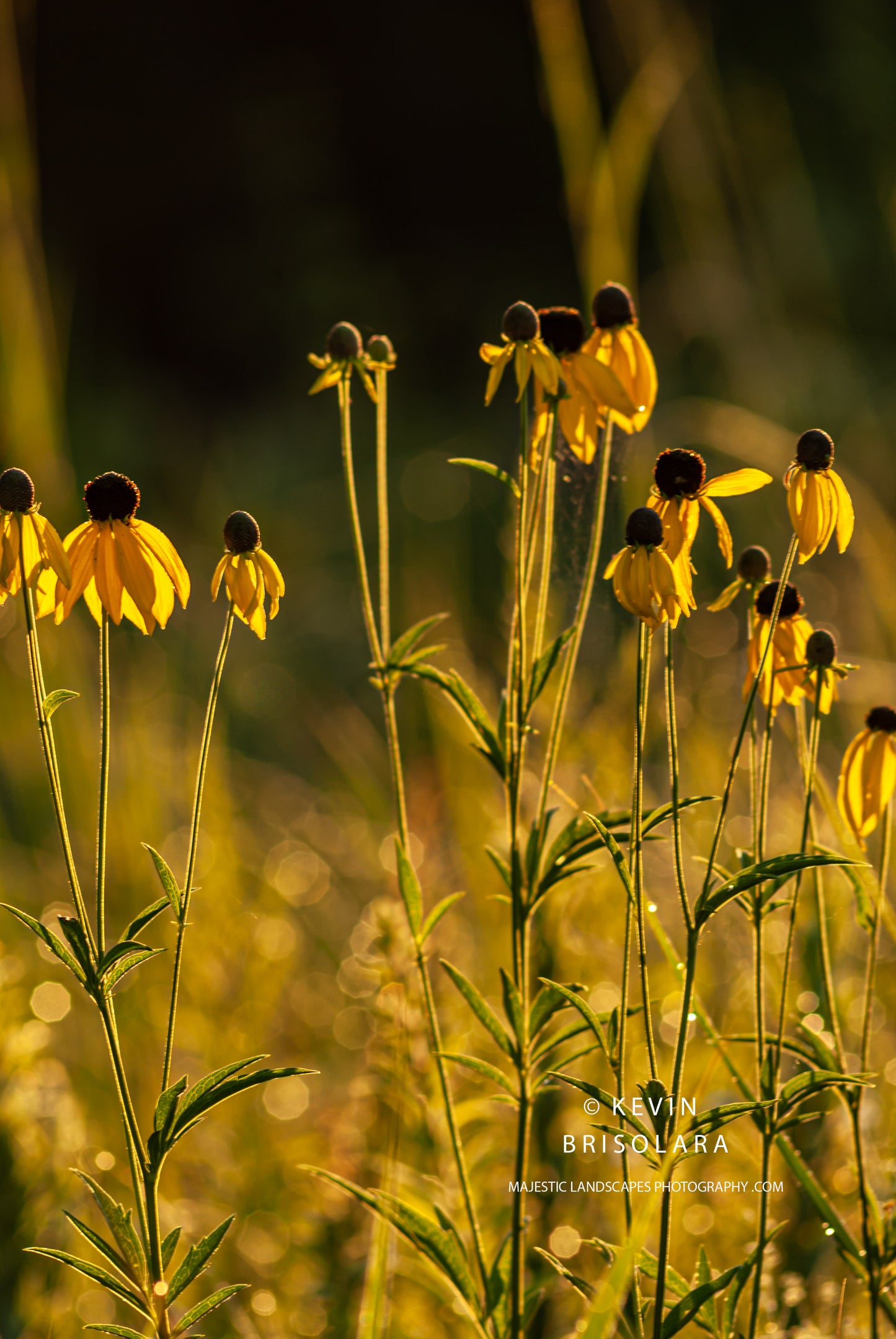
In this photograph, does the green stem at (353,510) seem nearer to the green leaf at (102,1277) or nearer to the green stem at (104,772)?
the green stem at (104,772)

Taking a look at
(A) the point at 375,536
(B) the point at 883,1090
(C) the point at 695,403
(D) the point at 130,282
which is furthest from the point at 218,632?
(D) the point at 130,282

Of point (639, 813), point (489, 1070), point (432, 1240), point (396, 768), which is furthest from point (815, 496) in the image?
point (432, 1240)

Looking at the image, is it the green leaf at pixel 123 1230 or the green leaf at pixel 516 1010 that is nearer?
the green leaf at pixel 123 1230

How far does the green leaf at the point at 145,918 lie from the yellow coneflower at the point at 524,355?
383mm

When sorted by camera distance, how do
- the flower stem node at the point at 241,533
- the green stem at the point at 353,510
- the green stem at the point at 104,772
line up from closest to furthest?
the green stem at the point at 104,772 → the flower stem node at the point at 241,533 → the green stem at the point at 353,510

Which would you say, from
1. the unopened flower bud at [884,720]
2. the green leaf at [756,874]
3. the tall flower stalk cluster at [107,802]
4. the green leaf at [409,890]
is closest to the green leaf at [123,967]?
the tall flower stalk cluster at [107,802]

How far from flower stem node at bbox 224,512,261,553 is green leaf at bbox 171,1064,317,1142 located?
307 mm

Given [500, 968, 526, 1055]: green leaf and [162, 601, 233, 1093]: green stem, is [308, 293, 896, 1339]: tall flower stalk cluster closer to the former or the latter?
[500, 968, 526, 1055]: green leaf

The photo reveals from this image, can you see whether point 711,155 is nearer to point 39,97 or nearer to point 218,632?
point 218,632

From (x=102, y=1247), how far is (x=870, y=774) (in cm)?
60

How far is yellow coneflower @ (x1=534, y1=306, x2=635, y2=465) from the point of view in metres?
0.77

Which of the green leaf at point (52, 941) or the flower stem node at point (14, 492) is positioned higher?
the flower stem node at point (14, 492)

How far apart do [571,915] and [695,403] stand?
3.01 ft

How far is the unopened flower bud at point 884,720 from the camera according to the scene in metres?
0.82
